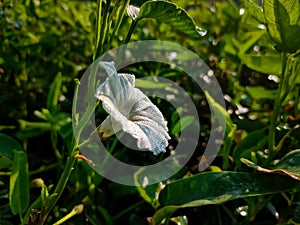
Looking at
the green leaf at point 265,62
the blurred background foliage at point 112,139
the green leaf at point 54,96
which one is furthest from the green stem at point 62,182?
the green leaf at point 265,62

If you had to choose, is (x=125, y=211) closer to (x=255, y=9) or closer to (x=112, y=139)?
(x=112, y=139)

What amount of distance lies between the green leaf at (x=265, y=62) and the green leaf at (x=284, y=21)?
0.25 m

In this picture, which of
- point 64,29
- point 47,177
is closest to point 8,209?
point 47,177

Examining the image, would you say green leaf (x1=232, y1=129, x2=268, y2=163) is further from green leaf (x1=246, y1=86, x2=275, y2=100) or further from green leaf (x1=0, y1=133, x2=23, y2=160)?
green leaf (x1=0, y1=133, x2=23, y2=160)

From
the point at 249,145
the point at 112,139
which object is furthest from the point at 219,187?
the point at 112,139

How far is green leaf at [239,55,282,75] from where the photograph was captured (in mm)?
1110

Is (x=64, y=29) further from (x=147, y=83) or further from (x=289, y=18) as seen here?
(x=289, y=18)

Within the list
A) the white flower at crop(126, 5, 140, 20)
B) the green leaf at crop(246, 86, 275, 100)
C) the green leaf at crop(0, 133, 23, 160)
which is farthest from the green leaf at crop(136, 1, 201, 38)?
the green leaf at crop(246, 86, 275, 100)

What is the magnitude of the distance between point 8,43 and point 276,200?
0.73m

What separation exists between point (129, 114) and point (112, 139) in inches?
15.5

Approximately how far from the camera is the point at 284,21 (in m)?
0.82

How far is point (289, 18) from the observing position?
819 mm

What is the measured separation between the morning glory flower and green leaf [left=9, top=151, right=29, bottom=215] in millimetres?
168

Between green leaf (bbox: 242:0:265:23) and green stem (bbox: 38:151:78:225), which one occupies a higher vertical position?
green leaf (bbox: 242:0:265:23)
